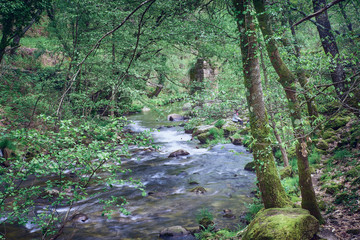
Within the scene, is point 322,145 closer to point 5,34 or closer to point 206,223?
point 206,223

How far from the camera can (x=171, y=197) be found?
8773 millimetres

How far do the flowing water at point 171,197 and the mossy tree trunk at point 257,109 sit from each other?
60 centimetres

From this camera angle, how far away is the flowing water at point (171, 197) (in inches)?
258

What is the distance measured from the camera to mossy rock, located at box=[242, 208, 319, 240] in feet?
13.5

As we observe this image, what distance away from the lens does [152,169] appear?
1215 cm

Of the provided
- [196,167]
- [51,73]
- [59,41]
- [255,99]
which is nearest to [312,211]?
[255,99]

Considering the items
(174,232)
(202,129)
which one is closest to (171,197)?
(174,232)

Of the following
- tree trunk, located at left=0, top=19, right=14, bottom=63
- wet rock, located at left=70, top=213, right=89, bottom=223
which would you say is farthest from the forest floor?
tree trunk, located at left=0, top=19, right=14, bottom=63

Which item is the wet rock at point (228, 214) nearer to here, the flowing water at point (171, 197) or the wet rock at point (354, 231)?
the flowing water at point (171, 197)

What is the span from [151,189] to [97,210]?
2.39 m

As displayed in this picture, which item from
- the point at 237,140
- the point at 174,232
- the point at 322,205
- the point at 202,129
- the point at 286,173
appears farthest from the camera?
the point at 202,129

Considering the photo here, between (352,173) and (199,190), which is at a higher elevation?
(352,173)

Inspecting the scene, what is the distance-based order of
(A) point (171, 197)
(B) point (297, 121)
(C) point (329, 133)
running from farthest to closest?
(C) point (329, 133), (A) point (171, 197), (B) point (297, 121)

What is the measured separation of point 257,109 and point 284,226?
218 centimetres
